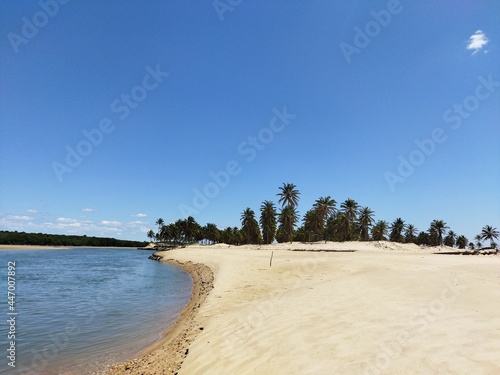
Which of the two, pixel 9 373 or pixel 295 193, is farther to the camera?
pixel 295 193

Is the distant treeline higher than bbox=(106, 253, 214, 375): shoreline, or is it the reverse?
the distant treeline

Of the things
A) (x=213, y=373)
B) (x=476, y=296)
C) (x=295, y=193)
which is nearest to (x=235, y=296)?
(x=213, y=373)

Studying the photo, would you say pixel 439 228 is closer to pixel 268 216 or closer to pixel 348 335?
pixel 268 216

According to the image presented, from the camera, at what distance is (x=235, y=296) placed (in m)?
13.8

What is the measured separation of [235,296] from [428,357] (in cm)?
1031

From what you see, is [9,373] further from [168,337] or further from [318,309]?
[318,309]

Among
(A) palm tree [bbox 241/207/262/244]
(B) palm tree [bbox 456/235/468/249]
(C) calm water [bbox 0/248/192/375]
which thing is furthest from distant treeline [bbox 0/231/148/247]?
(B) palm tree [bbox 456/235/468/249]

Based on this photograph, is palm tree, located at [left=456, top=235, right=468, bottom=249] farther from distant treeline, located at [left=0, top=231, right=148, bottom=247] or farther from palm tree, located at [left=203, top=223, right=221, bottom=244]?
distant treeline, located at [left=0, top=231, right=148, bottom=247]

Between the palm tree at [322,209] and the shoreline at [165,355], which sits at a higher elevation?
the palm tree at [322,209]

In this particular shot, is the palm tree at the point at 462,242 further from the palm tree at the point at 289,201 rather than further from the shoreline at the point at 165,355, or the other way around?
the shoreline at the point at 165,355

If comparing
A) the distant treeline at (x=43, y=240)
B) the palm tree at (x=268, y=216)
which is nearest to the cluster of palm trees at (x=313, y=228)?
the palm tree at (x=268, y=216)

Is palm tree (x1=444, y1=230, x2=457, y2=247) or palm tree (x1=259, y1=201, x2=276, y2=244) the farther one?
palm tree (x1=444, y1=230, x2=457, y2=247)

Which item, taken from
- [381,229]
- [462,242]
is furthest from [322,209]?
[462,242]

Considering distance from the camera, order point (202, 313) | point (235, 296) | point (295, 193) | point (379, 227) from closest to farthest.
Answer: point (202, 313), point (235, 296), point (295, 193), point (379, 227)
